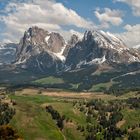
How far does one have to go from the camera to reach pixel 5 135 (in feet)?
422

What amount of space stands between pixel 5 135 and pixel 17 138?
3.74 m

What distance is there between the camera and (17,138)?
422ft
